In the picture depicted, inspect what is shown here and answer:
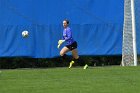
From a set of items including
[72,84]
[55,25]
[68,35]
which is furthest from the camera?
[55,25]

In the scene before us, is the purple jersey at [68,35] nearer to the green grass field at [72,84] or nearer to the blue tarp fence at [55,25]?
the blue tarp fence at [55,25]

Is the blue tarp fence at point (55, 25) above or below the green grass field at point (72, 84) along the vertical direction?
above

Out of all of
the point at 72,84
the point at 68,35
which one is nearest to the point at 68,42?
the point at 68,35

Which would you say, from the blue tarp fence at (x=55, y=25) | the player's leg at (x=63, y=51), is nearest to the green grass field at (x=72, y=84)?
the player's leg at (x=63, y=51)

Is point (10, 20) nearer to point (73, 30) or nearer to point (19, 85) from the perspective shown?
point (73, 30)

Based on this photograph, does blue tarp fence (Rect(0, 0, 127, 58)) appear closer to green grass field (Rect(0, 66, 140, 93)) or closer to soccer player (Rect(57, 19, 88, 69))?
soccer player (Rect(57, 19, 88, 69))

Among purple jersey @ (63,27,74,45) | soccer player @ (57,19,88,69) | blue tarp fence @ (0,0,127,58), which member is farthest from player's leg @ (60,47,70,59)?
blue tarp fence @ (0,0,127,58)

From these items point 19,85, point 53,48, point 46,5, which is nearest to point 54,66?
point 53,48

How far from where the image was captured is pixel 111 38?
21.0 metres

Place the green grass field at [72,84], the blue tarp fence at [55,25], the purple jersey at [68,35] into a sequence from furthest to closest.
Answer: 1. the blue tarp fence at [55,25]
2. the purple jersey at [68,35]
3. the green grass field at [72,84]

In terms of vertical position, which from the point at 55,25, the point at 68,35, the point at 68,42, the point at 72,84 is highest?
the point at 55,25

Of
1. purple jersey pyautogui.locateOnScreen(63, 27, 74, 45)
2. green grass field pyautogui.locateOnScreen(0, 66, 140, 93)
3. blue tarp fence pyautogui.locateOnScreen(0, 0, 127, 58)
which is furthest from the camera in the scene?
blue tarp fence pyautogui.locateOnScreen(0, 0, 127, 58)

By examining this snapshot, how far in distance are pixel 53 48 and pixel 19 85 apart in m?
8.49

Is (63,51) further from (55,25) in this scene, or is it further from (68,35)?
(55,25)
